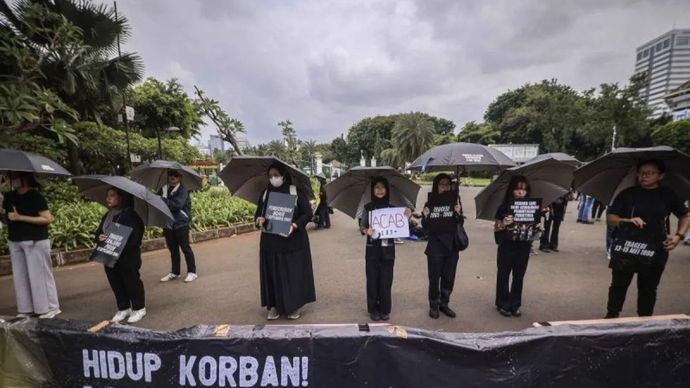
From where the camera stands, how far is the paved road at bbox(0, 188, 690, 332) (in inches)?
163

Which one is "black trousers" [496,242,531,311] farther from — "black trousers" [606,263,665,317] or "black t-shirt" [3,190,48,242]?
"black t-shirt" [3,190,48,242]

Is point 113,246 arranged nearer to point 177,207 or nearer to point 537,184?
point 177,207

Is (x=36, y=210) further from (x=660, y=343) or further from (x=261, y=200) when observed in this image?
(x=660, y=343)

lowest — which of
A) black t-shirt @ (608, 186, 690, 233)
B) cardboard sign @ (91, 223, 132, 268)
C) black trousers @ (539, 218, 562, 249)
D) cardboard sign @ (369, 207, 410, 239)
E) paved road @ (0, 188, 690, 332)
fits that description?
paved road @ (0, 188, 690, 332)

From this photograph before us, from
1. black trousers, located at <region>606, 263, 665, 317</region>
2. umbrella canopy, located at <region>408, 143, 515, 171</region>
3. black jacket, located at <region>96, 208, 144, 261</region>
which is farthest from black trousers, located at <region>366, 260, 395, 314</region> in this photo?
black jacket, located at <region>96, 208, 144, 261</region>

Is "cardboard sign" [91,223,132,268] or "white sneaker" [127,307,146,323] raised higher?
"cardboard sign" [91,223,132,268]

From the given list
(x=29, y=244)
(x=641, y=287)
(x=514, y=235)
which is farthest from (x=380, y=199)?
(x=29, y=244)

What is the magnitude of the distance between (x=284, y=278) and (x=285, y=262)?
0.20 meters

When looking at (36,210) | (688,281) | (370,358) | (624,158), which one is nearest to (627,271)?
(624,158)

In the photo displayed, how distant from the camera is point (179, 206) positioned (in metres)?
5.02

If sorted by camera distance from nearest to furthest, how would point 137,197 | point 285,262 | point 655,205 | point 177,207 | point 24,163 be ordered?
point 655,205, point 24,163, point 137,197, point 285,262, point 177,207

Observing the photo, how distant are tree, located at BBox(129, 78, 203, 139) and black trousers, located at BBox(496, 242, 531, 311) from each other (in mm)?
17106

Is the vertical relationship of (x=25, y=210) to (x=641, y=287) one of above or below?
above

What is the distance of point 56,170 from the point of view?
3.50m
